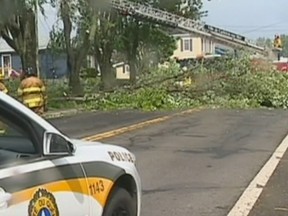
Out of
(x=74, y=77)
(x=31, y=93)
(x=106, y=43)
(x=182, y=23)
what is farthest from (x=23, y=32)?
(x=182, y=23)

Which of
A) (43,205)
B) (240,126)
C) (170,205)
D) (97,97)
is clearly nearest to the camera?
(43,205)

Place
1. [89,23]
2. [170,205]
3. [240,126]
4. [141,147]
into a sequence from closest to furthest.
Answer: [170,205] → [141,147] → [240,126] → [89,23]

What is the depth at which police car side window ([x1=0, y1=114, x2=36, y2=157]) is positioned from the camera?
4.44m

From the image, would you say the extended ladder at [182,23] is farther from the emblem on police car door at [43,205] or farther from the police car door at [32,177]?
the emblem on police car door at [43,205]

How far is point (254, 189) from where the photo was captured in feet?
30.2

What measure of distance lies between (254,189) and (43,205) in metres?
5.54

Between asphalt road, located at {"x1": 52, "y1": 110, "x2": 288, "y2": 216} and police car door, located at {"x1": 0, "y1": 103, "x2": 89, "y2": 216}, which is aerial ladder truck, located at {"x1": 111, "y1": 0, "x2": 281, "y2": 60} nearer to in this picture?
asphalt road, located at {"x1": 52, "y1": 110, "x2": 288, "y2": 216}

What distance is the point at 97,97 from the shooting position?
107 feet

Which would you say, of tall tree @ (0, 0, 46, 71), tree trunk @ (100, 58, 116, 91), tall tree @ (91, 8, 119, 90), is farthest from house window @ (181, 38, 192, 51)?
tall tree @ (0, 0, 46, 71)

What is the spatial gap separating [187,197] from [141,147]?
531cm

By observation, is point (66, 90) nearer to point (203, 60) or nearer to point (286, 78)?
point (203, 60)

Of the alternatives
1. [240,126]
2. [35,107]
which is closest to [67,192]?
[35,107]

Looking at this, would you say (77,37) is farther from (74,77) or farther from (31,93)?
(31,93)

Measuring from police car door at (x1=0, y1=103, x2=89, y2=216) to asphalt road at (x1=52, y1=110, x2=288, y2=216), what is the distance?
10.8 feet
